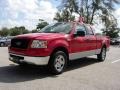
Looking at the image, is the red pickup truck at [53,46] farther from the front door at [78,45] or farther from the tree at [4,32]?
the tree at [4,32]

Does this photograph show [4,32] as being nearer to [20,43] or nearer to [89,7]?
[89,7]

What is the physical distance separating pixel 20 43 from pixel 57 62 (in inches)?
53.4

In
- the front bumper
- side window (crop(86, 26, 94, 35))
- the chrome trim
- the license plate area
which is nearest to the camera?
the front bumper

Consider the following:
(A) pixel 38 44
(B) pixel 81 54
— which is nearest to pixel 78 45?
(B) pixel 81 54

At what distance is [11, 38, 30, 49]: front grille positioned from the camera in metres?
8.02

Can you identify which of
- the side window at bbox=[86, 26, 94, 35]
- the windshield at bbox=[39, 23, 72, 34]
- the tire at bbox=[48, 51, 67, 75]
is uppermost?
the windshield at bbox=[39, 23, 72, 34]

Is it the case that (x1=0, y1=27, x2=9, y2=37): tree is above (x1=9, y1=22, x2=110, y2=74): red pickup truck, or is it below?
below

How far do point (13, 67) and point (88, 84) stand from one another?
3.35 metres

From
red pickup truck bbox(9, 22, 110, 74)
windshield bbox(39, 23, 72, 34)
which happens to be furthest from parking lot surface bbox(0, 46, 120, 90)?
windshield bbox(39, 23, 72, 34)

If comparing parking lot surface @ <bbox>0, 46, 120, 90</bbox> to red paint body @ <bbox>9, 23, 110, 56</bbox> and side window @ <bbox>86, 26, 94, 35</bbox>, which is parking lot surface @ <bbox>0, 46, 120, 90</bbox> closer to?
red paint body @ <bbox>9, 23, 110, 56</bbox>

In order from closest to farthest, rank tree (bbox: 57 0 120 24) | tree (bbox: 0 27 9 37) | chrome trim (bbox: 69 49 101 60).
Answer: chrome trim (bbox: 69 49 101 60), tree (bbox: 57 0 120 24), tree (bbox: 0 27 9 37)

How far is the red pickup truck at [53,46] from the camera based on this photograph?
26.0ft

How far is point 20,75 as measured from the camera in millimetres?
8203

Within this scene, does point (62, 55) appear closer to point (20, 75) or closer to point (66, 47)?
point (66, 47)
